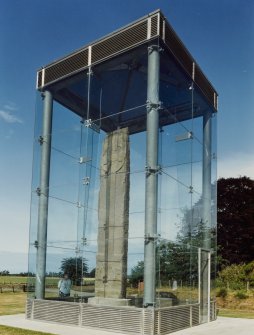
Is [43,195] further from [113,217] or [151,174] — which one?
[151,174]

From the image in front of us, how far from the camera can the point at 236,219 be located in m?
32.5

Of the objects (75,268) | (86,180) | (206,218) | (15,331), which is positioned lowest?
(15,331)

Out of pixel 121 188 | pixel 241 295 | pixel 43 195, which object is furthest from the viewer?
pixel 241 295

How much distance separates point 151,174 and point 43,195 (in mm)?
4131

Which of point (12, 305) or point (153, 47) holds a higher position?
point (153, 47)

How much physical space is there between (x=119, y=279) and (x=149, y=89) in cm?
532

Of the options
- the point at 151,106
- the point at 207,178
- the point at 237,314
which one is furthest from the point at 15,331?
the point at 237,314

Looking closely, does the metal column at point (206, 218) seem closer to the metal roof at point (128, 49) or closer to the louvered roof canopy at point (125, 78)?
the louvered roof canopy at point (125, 78)

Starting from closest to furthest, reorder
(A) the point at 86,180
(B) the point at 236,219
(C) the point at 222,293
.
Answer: (A) the point at 86,180, (C) the point at 222,293, (B) the point at 236,219

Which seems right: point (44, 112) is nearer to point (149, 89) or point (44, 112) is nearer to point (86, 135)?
point (86, 135)

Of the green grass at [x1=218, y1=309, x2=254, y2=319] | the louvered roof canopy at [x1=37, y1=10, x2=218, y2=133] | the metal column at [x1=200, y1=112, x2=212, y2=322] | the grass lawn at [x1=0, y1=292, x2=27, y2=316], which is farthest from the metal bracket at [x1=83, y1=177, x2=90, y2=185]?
the green grass at [x1=218, y1=309, x2=254, y2=319]

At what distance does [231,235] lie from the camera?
32.3 m

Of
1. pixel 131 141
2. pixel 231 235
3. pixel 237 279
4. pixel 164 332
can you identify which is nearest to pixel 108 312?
pixel 164 332

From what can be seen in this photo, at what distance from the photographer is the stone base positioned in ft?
37.6
